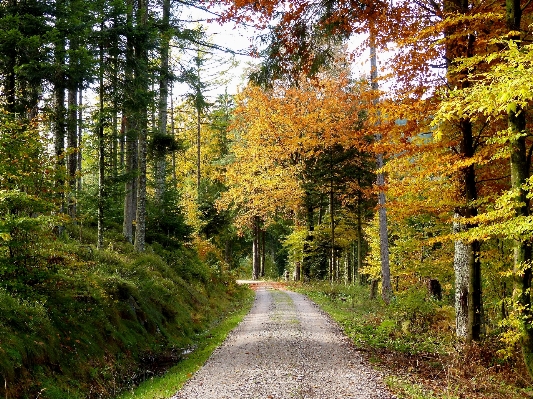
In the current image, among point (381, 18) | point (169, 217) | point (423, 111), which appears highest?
point (381, 18)

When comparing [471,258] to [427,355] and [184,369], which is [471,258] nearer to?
[427,355]

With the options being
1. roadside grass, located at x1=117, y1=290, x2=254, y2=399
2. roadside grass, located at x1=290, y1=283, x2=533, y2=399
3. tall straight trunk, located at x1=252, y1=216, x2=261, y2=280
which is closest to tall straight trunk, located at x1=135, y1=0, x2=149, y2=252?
roadside grass, located at x1=117, y1=290, x2=254, y2=399

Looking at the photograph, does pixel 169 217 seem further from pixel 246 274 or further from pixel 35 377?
pixel 246 274

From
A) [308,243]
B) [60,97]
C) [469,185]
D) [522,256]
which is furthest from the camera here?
[308,243]

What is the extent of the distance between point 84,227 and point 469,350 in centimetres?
1369

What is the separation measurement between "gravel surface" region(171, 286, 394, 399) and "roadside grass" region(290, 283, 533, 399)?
1.60 feet

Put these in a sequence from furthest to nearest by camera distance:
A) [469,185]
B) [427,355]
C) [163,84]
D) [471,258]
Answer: [163,84] → [427,355] → [469,185] → [471,258]

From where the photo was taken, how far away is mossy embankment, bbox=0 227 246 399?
6.62 m

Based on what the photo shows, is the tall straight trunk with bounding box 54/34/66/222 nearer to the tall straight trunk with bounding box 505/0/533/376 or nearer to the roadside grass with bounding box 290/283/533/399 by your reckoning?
the roadside grass with bounding box 290/283/533/399

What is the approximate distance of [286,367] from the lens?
8.51m

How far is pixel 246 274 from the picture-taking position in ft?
153

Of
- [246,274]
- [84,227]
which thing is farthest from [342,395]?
[246,274]

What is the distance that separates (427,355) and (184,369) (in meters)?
5.51

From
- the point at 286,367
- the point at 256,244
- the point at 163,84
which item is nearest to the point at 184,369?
the point at 286,367
